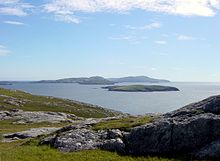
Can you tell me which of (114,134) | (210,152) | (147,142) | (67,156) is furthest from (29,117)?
(210,152)

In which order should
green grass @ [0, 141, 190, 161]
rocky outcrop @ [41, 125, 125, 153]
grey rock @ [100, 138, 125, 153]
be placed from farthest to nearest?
rocky outcrop @ [41, 125, 125, 153] → grey rock @ [100, 138, 125, 153] → green grass @ [0, 141, 190, 161]

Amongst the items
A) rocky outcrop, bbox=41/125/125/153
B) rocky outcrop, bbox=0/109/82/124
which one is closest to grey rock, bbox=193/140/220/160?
rocky outcrop, bbox=41/125/125/153

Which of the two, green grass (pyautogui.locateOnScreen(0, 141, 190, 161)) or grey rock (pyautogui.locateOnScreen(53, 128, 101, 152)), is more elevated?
grey rock (pyautogui.locateOnScreen(53, 128, 101, 152))

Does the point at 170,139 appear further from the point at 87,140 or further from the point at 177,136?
the point at 87,140

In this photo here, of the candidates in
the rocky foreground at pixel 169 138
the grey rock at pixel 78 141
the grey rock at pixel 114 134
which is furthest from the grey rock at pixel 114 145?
the grey rock at pixel 114 134

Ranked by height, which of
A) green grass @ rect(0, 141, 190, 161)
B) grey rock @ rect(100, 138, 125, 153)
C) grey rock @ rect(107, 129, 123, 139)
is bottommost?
green grass @ rect(0, 141, 190, 161)

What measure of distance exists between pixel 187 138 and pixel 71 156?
9345 mm

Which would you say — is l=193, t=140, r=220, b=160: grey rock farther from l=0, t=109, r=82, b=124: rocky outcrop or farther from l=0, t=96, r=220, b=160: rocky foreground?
l=0, t=109, r=82, b=124: rocky outcrop

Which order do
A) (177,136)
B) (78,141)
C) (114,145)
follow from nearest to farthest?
1. (177,136)
2. (114,145)
3. (78,141)

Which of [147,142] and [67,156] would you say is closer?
[67,156]

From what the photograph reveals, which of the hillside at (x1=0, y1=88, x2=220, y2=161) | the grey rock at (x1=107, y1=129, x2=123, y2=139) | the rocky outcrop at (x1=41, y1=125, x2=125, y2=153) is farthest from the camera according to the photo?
the grey rock at (x1=107, y1=129, x2=123, y2=139)

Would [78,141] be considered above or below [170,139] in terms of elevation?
below

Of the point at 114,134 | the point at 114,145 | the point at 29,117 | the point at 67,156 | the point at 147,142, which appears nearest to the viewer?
the point at 67,156

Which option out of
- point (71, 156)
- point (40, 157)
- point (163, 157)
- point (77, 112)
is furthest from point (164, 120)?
point (77, 112)
